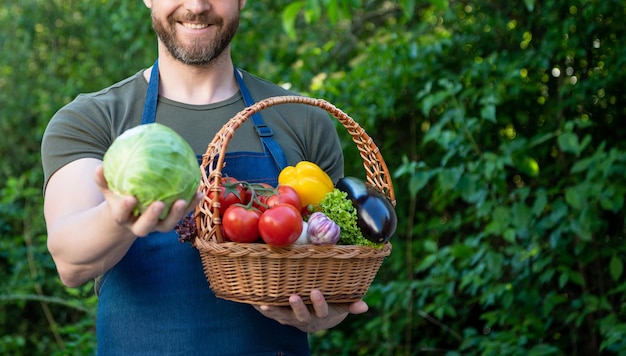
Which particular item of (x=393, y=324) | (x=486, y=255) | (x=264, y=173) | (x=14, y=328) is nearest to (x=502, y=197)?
(x=486, y=255)

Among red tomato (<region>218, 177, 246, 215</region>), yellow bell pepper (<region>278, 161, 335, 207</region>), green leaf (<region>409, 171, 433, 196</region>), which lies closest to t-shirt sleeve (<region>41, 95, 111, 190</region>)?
red tomato (<region>218, 177, 246, 215</region>)

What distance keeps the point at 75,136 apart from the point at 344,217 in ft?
2.55

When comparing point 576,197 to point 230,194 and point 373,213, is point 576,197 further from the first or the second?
point 230,194

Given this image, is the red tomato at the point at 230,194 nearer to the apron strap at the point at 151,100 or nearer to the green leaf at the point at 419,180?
the apron strap at the point at 151,100

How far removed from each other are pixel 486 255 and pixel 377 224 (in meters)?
1.94

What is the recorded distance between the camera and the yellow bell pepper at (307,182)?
2018mm

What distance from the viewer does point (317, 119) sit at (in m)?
2.54

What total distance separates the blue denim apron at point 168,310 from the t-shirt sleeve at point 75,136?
29 centimetres

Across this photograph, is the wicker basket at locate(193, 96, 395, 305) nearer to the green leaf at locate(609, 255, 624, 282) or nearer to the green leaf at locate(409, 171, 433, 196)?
the green leaf at locate(409, 171, 433, 196)

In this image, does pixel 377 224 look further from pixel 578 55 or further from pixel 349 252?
pixel 578 55

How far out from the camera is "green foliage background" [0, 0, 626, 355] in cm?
361

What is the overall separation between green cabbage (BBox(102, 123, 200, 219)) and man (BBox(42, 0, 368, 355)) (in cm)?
17

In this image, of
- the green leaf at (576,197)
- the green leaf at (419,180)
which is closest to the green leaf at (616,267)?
the green leaf at (576,197)

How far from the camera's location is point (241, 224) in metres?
1.86
